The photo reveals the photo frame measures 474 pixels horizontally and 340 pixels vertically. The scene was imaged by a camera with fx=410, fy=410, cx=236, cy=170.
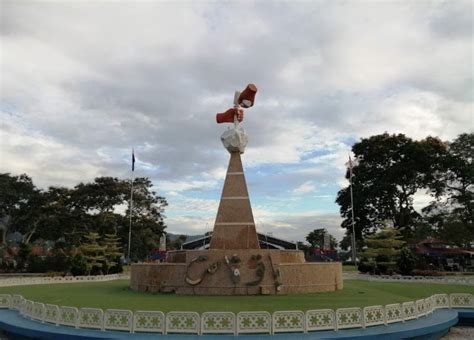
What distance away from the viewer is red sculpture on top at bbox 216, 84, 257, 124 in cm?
2195

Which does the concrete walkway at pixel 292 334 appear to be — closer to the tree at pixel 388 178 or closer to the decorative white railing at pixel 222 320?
the decorative white railing at pixel 222 320

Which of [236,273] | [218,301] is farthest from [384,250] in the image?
[218,301]

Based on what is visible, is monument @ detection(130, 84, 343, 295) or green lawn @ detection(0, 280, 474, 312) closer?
green lawn @ detection(0, 280, 474, 312)

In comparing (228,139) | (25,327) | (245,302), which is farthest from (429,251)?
(25,327)

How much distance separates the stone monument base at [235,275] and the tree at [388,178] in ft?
93.4

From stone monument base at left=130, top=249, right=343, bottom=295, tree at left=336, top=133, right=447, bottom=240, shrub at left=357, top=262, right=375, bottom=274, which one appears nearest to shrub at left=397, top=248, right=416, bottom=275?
shrub at left=357, top=262, right=375, bottom=274

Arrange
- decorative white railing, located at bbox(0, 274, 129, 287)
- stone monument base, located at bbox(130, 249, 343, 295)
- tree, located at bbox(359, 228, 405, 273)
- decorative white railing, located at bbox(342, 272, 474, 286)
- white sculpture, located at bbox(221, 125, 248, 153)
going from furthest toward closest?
1. tree, located at bbox(359, 228, 405, 273)
2. decorative white railing, located at bbox(0, 274, 129, 287)
3. decorative white railing, located at bbox(342, 272, 474, 286)
4. white sculpture, located at bbox(221, 125, 248, 153)
5. stone monument base, located at bbox(130, 249, 343, 295)

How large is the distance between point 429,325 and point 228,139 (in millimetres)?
13145

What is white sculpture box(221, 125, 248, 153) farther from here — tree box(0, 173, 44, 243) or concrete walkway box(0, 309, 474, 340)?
tree box(0, 173, 44, 243)

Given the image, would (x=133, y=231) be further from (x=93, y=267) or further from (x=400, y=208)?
(x=400, y=208)

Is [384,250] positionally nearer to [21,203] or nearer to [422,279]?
[422,279]

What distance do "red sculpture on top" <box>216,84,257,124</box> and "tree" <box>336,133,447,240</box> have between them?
2688cm

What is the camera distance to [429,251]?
48.5 metres

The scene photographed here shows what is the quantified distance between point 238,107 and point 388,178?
28.2 metres
